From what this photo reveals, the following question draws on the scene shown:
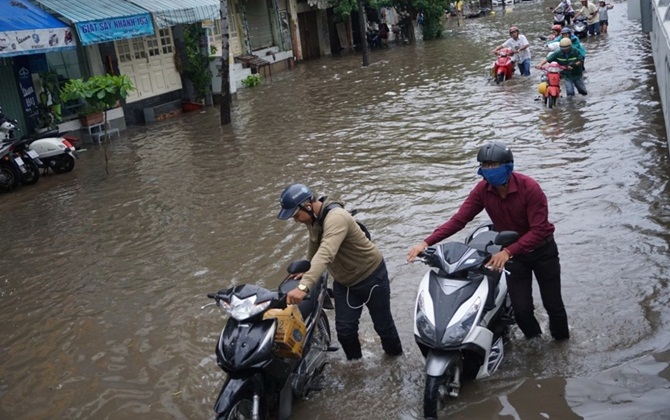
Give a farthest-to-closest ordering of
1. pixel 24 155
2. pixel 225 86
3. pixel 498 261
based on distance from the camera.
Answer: pixel 225 86 < pixel 24 155 < pixel 498 261

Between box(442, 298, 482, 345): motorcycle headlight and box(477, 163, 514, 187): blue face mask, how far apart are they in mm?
881

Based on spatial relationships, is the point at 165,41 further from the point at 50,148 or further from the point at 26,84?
the point at 50,148

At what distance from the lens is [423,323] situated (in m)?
4.72

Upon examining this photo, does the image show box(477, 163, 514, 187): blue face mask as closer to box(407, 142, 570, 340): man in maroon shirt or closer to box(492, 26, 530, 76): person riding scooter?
box(407, 142, 570, 340): man in maroon shirt

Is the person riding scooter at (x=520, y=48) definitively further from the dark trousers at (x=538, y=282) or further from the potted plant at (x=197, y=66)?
the dark trousers at (x=538, y=282)

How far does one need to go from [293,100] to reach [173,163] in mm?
7359

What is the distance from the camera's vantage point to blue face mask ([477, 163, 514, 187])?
4906 millimetres

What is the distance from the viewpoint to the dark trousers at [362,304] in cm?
531

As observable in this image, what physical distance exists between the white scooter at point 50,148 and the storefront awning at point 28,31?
1627 mm

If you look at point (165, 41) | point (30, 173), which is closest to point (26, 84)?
point (30, 173)

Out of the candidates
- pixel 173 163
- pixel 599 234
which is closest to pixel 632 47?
pixel 173 163

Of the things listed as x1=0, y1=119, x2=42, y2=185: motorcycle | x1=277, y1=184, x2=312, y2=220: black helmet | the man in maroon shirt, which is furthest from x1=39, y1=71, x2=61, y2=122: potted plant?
the man in maroon shirt

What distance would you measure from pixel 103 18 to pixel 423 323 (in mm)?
14771

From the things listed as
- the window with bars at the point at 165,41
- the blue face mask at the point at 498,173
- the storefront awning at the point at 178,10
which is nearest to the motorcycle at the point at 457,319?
the blue face mask at the point at 498,173
